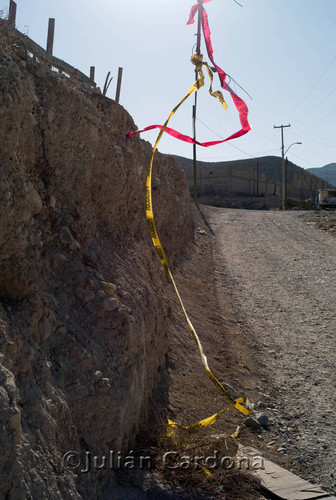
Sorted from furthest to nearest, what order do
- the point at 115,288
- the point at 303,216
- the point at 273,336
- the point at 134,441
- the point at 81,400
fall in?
the point at 303,216 → the point at 273,336 → the point at 115,288 → the point at 134,441 → the point at 81,400

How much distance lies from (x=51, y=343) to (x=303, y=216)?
80.5 ft

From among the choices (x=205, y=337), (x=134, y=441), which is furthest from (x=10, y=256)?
(x=205, y=337)

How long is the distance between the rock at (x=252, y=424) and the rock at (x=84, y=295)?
2554 mm

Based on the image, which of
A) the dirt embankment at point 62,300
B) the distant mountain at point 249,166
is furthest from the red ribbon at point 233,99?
the distant mountain at point 249,166

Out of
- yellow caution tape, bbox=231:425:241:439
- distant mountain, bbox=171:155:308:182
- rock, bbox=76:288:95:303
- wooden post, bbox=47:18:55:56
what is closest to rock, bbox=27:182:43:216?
rock, bbox=76:288:95:303

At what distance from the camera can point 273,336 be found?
905 centimetres

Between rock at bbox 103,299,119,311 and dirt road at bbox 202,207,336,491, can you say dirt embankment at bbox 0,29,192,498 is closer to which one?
rock at bbox 103,299,119,311

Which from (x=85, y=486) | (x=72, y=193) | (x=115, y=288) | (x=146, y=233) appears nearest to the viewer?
(x=85, y=486)

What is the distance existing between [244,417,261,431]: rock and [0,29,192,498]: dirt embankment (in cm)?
118

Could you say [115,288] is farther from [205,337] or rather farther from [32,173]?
[205,337]

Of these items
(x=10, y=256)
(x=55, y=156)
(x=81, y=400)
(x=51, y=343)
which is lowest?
(x=81, y=400)

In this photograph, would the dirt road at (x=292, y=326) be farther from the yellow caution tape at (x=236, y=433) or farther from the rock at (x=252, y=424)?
the yellow caution tape at (x=236, y=433)

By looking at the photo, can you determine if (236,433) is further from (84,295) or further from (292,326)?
(292,326)

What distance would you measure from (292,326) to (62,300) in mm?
6505
